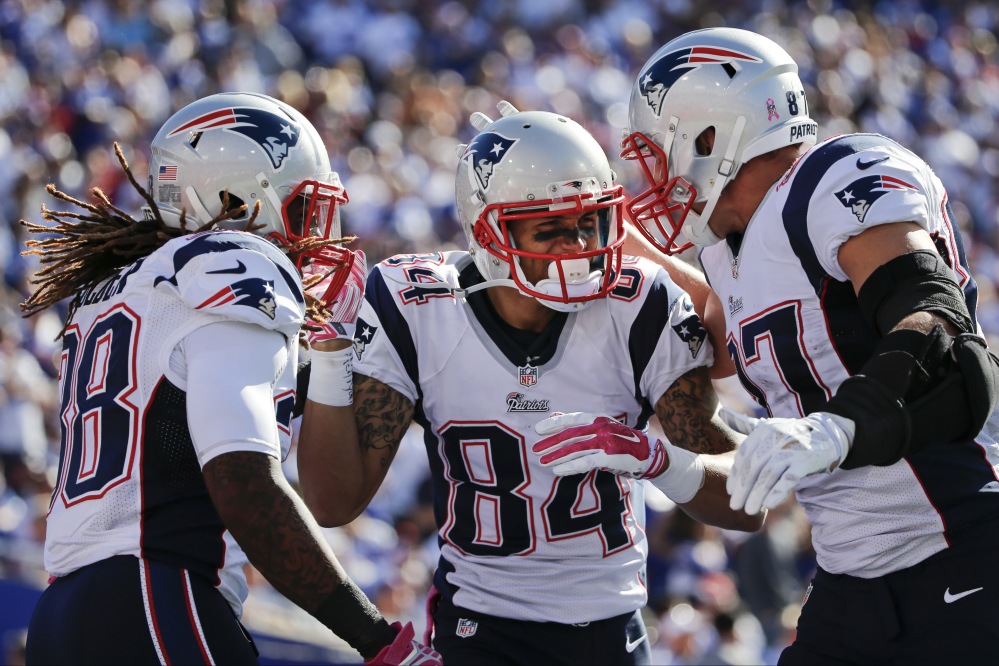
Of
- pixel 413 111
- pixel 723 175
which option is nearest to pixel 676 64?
pixel 723 175

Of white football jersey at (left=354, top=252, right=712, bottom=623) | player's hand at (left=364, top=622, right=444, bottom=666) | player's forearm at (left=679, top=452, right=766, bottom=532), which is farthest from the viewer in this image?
white football jersey at (left=354, top=252, right=712, bottom=623)

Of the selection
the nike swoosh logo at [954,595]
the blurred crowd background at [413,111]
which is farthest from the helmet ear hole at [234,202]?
the blurred crowd background at [413,111]

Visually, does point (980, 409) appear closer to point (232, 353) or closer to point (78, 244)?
point (232, 353)

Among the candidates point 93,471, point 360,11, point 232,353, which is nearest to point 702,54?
point 232,353

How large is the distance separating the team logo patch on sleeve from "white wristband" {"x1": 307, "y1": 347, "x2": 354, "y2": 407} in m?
1.00

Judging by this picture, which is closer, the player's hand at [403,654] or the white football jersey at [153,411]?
the white football jersey at [153,411]

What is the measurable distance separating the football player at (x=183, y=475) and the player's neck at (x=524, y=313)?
104 cm

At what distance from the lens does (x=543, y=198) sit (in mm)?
3838

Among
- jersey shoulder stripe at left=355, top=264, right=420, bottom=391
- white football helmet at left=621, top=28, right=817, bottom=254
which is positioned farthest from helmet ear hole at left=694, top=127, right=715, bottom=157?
jersey shoulder stripe at left=355, top=264, right=420, bottom=391

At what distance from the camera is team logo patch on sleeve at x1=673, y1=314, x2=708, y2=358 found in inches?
151

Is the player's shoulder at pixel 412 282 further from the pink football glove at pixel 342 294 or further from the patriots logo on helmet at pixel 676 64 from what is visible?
the patriots logo on helmet at pixel 676 64

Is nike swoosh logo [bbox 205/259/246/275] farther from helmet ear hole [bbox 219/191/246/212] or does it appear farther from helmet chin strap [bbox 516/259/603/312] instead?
helmet chin strap [bbox 516/259/603/312]

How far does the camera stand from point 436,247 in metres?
11.7

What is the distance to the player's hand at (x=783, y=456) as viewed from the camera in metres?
2.61
